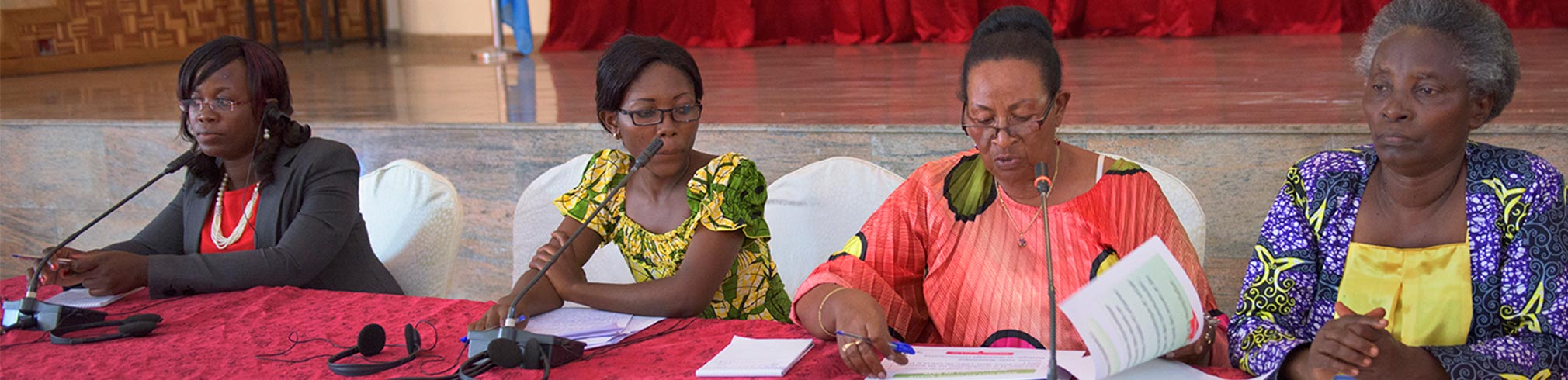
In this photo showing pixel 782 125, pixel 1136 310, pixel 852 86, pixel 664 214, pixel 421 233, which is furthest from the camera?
pixel 852 86

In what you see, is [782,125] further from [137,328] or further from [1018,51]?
[137,328]

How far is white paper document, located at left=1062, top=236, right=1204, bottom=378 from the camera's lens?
49.1 inches

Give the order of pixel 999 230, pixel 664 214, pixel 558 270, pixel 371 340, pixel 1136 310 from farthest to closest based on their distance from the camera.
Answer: pixel 664 214 < pixel 558 270 < pixel 999 230 < pixel 371 340 < pixel 1136 310

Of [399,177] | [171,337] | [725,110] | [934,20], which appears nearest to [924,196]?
[171,337]

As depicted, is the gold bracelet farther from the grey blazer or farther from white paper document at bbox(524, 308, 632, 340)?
the grey blazer

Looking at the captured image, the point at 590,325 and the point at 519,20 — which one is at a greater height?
the point at 590,325

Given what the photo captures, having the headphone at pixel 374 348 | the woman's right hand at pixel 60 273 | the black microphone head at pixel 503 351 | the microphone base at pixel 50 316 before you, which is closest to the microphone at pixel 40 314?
the microphone base at pixel 50 316

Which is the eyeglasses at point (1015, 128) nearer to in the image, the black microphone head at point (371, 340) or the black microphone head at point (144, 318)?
the black microphone head at point (371, 340)

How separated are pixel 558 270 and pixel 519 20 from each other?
598 cm

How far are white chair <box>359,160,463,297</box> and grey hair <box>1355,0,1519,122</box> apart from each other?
6.04ft

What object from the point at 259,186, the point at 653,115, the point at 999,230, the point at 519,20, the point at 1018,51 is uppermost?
the point at 1018,51

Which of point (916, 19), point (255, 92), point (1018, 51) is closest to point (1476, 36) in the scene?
point (1018, 51)

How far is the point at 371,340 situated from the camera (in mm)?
1647

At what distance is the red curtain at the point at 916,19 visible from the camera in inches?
273
